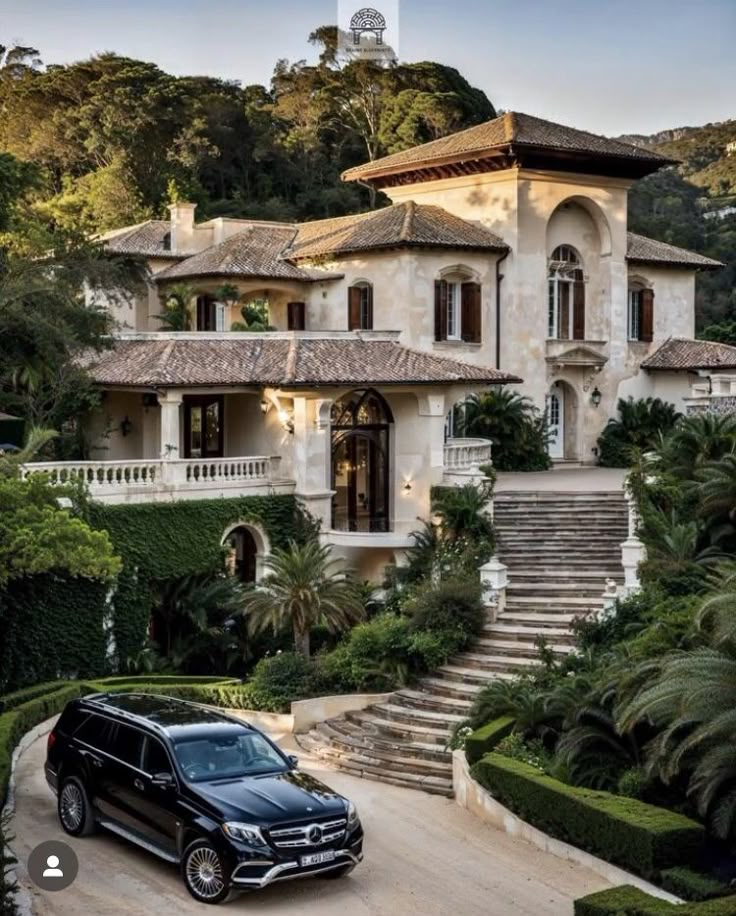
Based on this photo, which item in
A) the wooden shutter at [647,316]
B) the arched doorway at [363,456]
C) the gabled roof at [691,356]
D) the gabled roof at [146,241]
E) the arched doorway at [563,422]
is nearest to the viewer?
the arched doorway at [363,456]

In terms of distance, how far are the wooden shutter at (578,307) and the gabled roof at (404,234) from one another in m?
3.36

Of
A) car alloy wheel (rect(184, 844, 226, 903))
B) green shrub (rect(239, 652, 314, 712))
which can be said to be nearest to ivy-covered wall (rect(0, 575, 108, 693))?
green shrub (rect(239, 652, 314, 712))

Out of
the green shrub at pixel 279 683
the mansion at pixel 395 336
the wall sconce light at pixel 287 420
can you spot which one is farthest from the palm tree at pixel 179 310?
the green shrub at pixel 279 683

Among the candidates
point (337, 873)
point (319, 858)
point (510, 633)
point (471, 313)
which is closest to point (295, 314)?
point (471, 313)

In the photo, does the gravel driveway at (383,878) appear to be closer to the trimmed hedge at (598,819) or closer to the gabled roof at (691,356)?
the trimmed hedge at (598,819)

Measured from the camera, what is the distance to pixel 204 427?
34094mm

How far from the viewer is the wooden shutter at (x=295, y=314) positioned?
41969 millimetres

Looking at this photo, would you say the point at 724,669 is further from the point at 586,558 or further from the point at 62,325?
the point at 62,325

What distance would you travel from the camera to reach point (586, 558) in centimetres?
2905

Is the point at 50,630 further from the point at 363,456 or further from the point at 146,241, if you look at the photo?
the point at 146,241

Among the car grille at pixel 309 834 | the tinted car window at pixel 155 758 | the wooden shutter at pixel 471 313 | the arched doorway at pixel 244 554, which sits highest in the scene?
the wooden shutter at pixel 471 313

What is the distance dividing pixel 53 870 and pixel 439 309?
2640 centimetres

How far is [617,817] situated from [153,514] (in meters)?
15.2

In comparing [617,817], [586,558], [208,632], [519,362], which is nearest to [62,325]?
[208,632]
